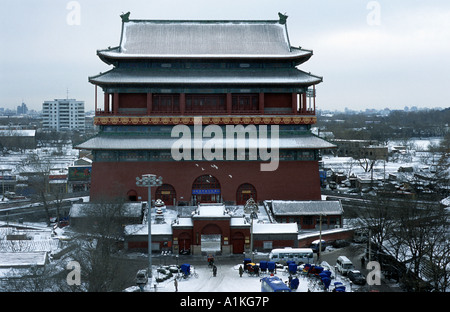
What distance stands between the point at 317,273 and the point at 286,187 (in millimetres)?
17809

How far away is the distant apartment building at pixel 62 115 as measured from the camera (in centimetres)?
16800

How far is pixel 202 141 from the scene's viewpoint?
4675 cm

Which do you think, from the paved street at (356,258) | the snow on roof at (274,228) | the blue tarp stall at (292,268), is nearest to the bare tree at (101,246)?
the blue tarp stall at (292,268)

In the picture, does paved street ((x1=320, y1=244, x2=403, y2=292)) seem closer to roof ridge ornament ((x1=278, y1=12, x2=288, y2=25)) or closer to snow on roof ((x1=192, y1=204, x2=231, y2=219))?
snow on roof ((x1=192, y1=204, x2=231, y2=219))

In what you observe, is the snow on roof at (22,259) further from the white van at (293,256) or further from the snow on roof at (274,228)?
the snow on roof at (274,228)

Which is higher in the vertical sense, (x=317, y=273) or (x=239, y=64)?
(x=239, y=64)

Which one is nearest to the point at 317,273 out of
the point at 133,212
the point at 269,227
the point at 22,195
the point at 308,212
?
the point at 269,227

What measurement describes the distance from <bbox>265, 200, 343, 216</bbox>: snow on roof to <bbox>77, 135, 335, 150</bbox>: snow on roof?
5445 millimetres

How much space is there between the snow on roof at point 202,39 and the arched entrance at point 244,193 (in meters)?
12.5

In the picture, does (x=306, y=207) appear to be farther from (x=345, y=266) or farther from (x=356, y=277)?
(x=356, y=277)

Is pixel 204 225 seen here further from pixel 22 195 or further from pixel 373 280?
pixel 22 195

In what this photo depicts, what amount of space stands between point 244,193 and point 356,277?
761 inches

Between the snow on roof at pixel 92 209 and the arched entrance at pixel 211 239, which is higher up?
the snow on roof at pixel 92 209
